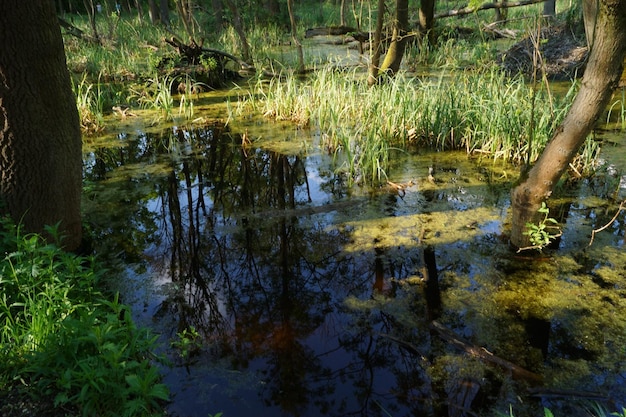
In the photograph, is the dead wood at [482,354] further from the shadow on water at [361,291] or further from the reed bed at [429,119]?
the reed bed at [429,119]

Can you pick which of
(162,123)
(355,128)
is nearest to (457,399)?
(355,128)

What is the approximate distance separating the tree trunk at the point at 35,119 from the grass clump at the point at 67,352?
1.48ft

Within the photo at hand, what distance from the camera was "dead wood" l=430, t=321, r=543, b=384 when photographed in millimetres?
2005

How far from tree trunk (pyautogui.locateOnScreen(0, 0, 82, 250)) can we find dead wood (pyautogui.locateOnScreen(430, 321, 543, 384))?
7.12ft

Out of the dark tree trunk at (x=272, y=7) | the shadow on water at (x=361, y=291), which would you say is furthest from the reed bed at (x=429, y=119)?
the dark tree trunk at (x=272, y=7)

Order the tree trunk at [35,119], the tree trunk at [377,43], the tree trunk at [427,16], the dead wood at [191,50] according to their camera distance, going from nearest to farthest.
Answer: the tree trunk at [35,119]
the tree trunk at [377,43]
the dead wood at [191,50]
the tree trunk at [427,16]

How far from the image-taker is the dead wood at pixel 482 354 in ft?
→ 6.58

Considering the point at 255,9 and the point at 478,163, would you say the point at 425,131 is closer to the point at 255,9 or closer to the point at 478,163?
the point at 478,163

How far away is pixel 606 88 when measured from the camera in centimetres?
238

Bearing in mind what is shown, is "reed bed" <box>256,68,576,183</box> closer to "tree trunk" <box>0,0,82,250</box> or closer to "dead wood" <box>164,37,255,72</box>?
"tree trunk" <box>0,0,82,250</box>

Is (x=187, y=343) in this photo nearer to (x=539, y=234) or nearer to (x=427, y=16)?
(x=539, y=234)

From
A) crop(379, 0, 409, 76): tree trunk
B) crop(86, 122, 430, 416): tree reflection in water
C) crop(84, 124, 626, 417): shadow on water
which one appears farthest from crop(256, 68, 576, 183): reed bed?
crop(379, 0, 409, 76): tree trunk

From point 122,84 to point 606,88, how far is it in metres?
7.20

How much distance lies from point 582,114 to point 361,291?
1502mm
